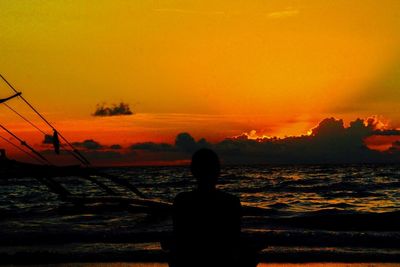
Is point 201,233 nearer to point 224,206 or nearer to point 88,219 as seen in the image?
point 224,206

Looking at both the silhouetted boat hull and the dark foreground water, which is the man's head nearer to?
the dark foreground water

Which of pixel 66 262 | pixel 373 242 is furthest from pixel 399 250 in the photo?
pixel 66 262

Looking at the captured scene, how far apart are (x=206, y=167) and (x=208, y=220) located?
0.45 meters

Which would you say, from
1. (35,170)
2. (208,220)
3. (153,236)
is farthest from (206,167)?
(35,170)

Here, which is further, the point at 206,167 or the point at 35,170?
the point at 35,170

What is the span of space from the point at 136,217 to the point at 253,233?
364 inches

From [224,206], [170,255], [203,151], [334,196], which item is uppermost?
[203,151]

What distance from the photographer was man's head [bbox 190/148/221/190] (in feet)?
15.7

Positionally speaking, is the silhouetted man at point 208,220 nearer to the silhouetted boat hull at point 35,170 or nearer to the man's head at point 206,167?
the man's head at point 206,167

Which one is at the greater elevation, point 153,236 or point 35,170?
point 35,170

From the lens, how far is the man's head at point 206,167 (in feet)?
15.7

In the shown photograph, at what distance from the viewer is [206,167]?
480cm

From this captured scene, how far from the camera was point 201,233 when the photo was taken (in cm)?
486

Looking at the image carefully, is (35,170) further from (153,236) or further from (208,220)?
(208,220)
